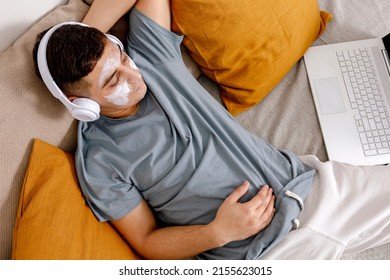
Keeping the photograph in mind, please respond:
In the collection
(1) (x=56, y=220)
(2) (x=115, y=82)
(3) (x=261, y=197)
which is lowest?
(3) (x=261, y=197)

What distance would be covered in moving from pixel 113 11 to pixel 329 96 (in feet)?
2.63

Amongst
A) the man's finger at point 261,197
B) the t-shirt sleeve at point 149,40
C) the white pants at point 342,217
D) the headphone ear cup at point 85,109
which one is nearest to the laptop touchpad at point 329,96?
the white pants at point 342,217

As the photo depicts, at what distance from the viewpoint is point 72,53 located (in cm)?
97

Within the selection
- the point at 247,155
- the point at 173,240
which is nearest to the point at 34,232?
the point at 173,240

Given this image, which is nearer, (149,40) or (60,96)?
(60,96)

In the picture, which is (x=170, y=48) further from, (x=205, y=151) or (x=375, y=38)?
(x=375, y=38)

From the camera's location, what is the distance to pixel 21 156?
1.00 m

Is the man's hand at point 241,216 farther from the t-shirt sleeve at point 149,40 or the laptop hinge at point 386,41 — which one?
the laptop hinge at point 386,41

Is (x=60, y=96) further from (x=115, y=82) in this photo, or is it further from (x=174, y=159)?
(x=174, y=159)

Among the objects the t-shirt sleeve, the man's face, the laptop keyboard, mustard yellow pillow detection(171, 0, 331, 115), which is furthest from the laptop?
the man's face

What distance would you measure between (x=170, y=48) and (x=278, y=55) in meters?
0.39

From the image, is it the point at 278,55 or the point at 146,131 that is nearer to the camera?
the point at 146,131

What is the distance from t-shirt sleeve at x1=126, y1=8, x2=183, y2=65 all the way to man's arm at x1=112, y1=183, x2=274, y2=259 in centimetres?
44

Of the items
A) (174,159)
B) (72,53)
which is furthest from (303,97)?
(72,53)
